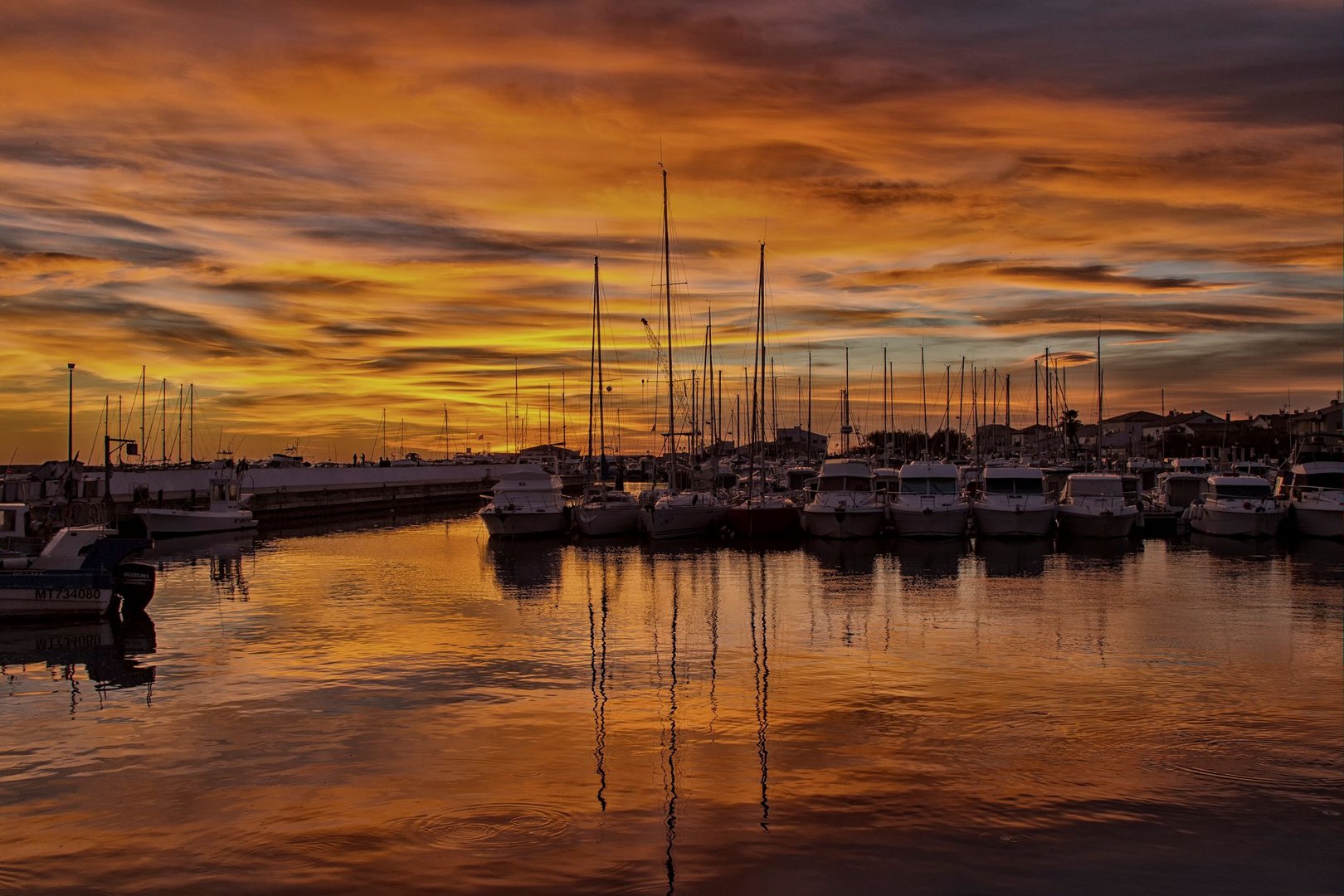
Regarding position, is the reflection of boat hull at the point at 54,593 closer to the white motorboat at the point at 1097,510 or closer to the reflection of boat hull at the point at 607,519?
the reflection of boat hull at the point at 607,519

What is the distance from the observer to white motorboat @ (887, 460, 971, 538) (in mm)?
47562

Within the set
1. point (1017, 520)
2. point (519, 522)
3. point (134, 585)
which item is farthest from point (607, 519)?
point (134, 585)

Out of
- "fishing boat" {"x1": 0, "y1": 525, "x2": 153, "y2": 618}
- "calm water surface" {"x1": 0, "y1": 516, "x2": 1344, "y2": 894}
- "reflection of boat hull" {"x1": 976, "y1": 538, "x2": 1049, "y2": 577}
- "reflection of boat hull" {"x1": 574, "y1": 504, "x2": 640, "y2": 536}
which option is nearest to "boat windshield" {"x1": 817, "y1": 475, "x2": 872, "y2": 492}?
"reflection of boat hull" {"x1": 976, "y1": 538, "x2": 1049, "y2": 577}

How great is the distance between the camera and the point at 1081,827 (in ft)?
38.6

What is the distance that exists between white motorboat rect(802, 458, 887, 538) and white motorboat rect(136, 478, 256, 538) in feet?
101

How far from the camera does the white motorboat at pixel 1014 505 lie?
47.8 meters

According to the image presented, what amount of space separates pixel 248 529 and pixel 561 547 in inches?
876

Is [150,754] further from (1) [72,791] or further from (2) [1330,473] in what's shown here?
(2) [1330,473]

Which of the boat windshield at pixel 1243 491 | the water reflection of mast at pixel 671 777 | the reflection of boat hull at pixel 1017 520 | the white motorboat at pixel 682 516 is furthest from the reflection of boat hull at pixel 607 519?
the water reflection of mast at pixel 671 777

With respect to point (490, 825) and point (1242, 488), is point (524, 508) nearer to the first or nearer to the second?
point (1242, 488)

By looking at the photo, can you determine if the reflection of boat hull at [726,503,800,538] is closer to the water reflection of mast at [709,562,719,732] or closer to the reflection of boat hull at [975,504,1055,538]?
the reflection of boat hull at [975,504,1055,538]

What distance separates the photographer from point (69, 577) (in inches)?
1056

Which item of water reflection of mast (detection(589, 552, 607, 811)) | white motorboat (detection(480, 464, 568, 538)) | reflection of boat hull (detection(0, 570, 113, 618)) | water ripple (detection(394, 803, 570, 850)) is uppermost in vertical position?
white motorboat (detection(480, 464, 568, 538))

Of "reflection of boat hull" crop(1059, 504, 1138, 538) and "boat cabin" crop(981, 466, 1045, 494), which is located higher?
"boat cabin" crop(981, 466, 1045, 494)
